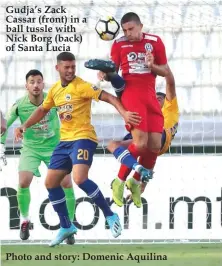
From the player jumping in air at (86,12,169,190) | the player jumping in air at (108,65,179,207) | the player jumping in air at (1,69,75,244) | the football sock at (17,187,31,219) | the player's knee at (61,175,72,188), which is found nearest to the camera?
the player jumping in air at (86,12,169,190)

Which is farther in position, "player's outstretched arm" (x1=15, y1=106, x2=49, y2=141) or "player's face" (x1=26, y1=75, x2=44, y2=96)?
"player's face" (x1=26, y1=75, x2=44, y2=96)

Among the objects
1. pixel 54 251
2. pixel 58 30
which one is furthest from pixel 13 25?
pixel 54 251

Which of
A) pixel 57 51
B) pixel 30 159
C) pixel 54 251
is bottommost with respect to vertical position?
pixel 54 251

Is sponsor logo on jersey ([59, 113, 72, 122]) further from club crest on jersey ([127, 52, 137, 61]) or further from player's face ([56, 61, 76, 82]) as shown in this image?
club crest on jersey ([127, 52, 137, 61])

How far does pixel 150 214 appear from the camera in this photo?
12.8 meters

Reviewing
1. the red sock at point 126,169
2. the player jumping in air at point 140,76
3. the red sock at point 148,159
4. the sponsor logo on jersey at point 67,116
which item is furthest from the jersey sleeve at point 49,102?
the red sock at point 148,159

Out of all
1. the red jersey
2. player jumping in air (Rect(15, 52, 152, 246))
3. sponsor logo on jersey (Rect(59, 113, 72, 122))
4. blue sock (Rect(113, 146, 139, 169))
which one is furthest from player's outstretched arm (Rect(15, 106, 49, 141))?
the red jersey

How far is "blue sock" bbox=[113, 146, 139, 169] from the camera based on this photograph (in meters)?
10.2

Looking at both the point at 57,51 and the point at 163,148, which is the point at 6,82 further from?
the point at 163,148

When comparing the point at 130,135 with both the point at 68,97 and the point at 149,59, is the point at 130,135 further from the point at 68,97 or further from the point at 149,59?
the point at 149,59

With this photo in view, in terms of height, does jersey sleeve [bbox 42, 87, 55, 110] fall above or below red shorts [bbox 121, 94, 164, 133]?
above

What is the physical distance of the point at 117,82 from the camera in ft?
32.9

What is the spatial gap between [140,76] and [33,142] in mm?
1879

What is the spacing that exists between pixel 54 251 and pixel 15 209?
862 millimetres
